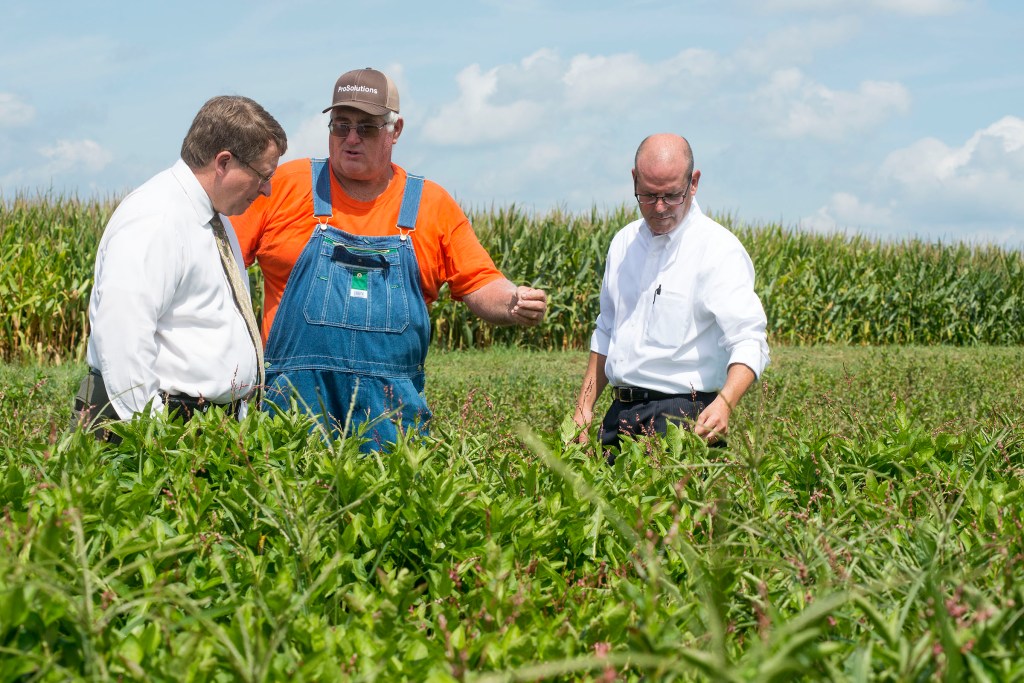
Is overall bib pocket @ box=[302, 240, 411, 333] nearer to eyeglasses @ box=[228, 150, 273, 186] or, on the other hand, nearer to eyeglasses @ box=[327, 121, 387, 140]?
eyeglasses @ box=[327, 121, 387, 140]

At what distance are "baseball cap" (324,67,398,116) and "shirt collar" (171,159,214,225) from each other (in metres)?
0.93

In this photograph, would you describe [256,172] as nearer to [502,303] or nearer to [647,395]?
[502,303]

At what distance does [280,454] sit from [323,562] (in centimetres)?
86

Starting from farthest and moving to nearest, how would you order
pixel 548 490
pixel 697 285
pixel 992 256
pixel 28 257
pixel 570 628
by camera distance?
pixel 992 256
pixel 28 257
pixel 697 285
pixel 548 490
pixel 570 628

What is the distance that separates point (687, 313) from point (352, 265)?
5.33 ft

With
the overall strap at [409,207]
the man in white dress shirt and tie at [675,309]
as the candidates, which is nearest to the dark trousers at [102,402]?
the overall strap at [409,207]

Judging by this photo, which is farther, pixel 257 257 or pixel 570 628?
pixel 257 257

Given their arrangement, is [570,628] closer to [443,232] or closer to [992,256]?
[443,232]

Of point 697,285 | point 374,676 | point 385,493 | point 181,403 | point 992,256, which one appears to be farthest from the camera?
point 992,256

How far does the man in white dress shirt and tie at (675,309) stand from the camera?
4691 mm

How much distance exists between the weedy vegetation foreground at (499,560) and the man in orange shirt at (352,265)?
4.70 feet

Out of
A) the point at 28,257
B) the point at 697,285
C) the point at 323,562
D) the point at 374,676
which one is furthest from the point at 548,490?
the point at 28,257

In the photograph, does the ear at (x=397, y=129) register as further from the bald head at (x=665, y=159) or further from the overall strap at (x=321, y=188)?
the bald head at (x=665, y=159)

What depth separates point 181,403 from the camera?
3775 mm
